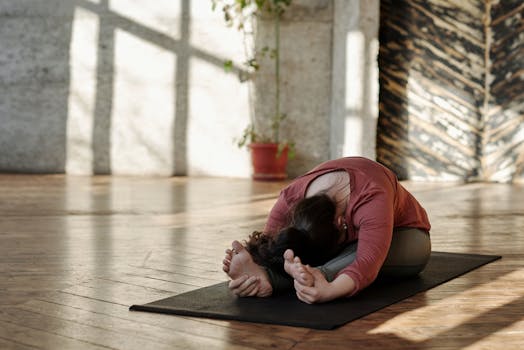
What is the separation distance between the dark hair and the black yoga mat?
0.13 meters

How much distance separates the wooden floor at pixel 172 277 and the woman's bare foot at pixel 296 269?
0.21m

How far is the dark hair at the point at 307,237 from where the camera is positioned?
254 centimetres

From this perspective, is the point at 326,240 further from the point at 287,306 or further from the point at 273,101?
the point at 273,101

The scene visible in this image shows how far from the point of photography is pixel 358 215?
257 cm

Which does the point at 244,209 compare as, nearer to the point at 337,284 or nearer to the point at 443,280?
the point at 443,280

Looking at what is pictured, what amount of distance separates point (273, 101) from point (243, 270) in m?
5.81

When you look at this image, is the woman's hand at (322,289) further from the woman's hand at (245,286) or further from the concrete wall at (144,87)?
the concrete wall at (144,87)

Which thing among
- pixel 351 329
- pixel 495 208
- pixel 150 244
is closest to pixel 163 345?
pixel 351 329

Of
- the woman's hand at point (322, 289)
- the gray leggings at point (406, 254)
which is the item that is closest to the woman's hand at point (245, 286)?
the woman's hand at point (322, 289)

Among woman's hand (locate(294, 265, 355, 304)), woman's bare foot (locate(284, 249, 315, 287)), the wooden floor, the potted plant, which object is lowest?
the wooden floor

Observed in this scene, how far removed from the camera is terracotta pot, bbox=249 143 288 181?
26.0ft

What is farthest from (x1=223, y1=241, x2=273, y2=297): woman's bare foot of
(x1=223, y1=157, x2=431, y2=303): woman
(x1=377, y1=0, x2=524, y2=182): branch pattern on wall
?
(x1=377, y1=0, x2=524, y2=182): branch pattern on wall

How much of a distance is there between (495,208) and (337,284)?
3.34m

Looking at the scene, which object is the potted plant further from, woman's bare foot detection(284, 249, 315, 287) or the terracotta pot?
woman's bare foot detection(284, 249, 315, 287)
